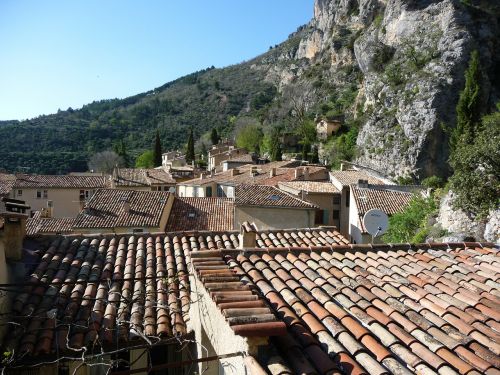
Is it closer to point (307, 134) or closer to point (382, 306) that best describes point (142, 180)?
point (307, 134)

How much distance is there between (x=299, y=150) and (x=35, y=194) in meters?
45.2

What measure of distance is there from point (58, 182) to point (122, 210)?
2997 cm

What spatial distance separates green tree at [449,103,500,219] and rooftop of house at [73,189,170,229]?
1628 cm

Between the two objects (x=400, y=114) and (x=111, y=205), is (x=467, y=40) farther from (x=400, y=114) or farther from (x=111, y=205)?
(x=111, y=205)

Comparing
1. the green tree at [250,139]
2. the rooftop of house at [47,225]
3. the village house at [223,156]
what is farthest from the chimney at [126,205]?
the green tree at [250,139]

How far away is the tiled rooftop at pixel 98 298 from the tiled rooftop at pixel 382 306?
2121mm

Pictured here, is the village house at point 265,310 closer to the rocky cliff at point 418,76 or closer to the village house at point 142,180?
the village house at point 142,180

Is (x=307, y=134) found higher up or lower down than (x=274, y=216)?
higher up

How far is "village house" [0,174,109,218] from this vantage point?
47.7 meters

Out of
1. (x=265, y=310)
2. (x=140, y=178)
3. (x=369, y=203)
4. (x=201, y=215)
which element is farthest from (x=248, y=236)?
(x=140, y=178)

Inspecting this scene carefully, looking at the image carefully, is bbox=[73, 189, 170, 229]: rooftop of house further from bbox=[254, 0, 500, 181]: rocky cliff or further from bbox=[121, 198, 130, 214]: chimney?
bbox=[254, 0, 500, 181]: rocky cliff

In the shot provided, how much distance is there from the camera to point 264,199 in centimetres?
2539

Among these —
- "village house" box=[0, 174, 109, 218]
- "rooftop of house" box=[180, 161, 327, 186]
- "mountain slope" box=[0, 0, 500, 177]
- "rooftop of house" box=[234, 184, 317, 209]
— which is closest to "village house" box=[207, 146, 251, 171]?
"mountain slope" box=[0, 0, 500, 177]

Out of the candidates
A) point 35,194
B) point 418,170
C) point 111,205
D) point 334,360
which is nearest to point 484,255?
point 334,360
